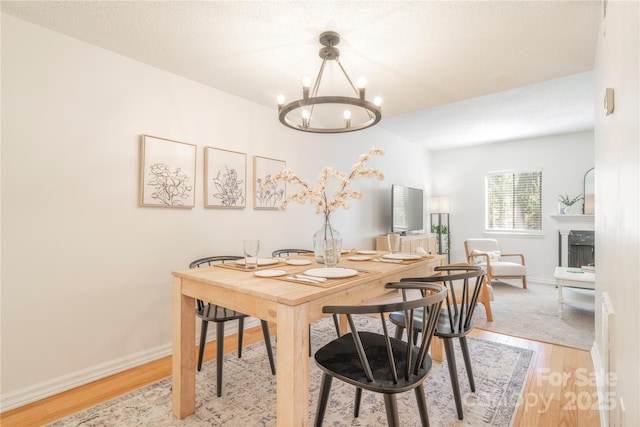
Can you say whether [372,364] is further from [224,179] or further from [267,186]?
[267,186]

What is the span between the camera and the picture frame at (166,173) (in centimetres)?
249

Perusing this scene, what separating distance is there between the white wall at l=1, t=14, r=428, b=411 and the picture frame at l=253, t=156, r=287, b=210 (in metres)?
0.37

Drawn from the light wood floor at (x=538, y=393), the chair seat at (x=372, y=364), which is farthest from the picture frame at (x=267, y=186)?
the chair seat at (x=372, y=364)

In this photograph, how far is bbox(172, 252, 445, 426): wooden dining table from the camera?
1.24 meters

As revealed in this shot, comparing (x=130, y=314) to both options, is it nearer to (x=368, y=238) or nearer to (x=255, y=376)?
(x=255, y=376)

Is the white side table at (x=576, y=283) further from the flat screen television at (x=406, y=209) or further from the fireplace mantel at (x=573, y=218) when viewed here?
the flat screen television at (x=406, y=209)

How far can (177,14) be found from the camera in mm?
1957

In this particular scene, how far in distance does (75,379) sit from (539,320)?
4177 millimetres

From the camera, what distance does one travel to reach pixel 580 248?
511 centimetres

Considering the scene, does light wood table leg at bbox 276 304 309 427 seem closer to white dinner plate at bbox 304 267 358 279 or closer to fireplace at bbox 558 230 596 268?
white dinner plate at bbox 304 267 358 279

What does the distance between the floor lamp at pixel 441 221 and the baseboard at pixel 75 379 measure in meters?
5.21

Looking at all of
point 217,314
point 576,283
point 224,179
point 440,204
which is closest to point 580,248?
point 576,283

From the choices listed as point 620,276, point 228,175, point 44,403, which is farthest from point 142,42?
point 620,276

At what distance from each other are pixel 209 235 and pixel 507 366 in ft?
8.61
